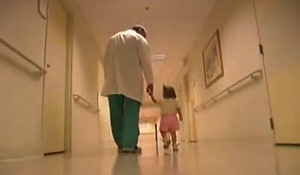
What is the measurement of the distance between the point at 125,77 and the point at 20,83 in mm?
936

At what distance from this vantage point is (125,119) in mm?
2525

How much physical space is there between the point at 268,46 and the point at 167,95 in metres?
1.31

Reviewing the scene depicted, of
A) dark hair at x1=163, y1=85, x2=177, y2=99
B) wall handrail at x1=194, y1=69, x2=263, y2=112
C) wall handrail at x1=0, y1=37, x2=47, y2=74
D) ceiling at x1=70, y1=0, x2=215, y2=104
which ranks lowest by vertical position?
dark hair at x1=163, y1=85, x2=177, y2=99

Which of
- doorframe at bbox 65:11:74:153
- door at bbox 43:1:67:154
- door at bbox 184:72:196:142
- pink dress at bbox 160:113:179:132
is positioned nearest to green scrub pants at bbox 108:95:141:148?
pink dress at bbox 160:113:179:132

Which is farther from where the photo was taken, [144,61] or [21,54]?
[144,61]

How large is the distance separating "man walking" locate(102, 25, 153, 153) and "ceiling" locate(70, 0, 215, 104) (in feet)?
5.62

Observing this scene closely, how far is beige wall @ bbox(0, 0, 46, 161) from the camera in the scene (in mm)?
1873

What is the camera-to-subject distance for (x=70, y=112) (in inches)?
149

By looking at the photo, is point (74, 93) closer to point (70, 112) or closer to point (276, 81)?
point (70, 112)

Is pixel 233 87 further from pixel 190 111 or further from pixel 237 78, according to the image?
pixel 190 111

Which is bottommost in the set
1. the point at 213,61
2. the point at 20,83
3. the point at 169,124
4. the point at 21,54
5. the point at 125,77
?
the point at 169,124

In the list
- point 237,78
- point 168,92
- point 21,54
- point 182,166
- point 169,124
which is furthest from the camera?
point 237,78

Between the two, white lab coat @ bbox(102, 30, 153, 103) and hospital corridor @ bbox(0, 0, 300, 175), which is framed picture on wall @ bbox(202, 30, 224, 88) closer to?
hospital corridor @ bbox(0, 0, 300, 175)

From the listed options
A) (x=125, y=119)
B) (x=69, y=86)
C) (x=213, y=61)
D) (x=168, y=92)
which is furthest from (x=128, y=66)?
(x=213, y=61)
